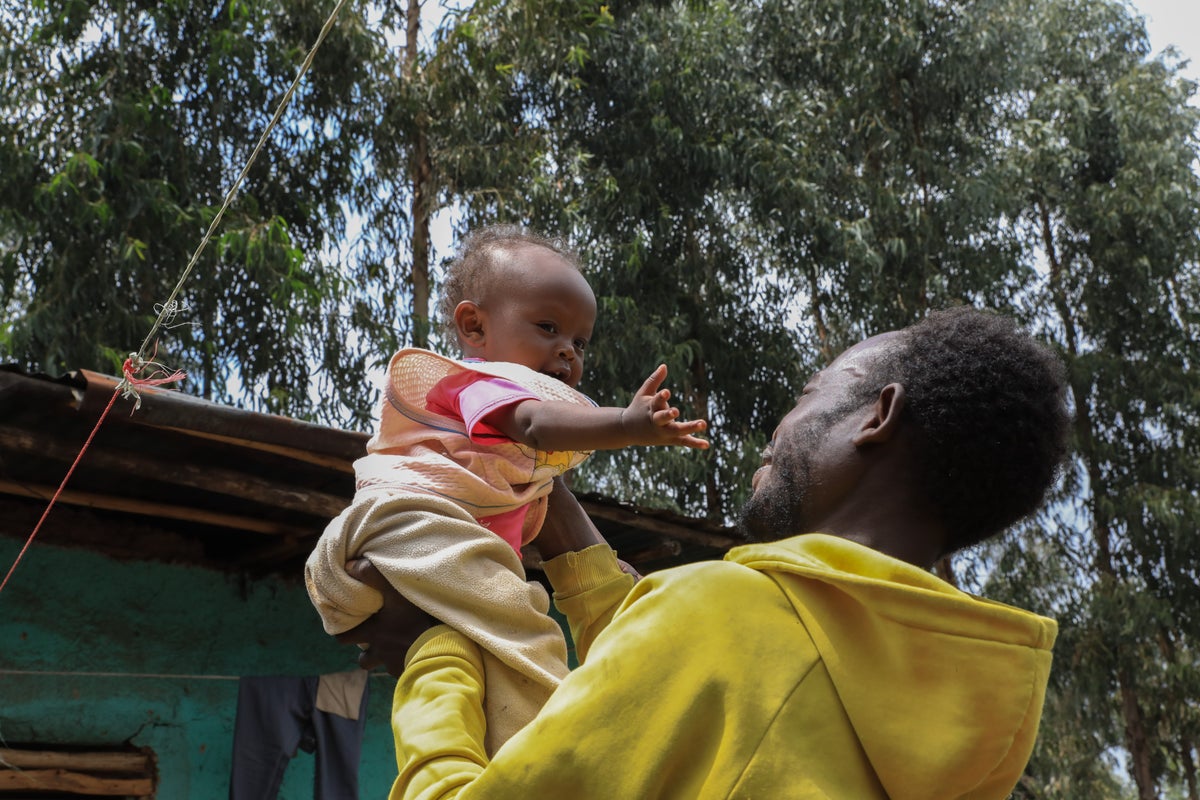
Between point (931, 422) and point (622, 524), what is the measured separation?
386 centimetres

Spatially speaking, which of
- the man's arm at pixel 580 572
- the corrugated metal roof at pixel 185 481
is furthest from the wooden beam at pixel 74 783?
the man's arm at pixel 580 572

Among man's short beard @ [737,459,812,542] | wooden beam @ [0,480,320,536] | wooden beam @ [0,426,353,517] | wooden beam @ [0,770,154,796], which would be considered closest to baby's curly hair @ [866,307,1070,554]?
man's short beard @ [737,459,812,542]

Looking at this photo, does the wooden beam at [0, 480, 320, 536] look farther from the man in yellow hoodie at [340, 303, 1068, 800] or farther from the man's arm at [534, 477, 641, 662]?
the man in yellow hoodie at [340, 303, 1068, 800]

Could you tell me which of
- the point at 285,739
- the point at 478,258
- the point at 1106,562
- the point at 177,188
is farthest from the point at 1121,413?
the point at 478,258

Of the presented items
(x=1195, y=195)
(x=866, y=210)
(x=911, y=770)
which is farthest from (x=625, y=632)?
(x=1195, y=195)

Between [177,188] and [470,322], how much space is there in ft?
27.8

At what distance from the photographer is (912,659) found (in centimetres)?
134

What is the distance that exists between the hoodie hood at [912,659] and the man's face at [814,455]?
188mm

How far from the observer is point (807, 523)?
1599 mm

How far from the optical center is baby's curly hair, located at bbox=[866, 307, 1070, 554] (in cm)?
151

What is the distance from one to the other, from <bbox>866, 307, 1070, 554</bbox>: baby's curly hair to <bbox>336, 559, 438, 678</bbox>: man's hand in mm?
800

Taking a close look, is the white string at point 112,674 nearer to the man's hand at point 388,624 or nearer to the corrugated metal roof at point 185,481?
the corrugated metal roof at point 185,481

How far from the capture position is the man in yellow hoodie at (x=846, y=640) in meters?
1.27

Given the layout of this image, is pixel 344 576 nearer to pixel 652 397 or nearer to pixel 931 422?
pixel 652 397
